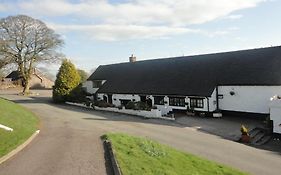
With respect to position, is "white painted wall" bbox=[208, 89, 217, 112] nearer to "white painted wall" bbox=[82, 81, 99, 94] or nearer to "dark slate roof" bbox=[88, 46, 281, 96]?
"dark slate roof" bbox=[88, 46, 281, 96]

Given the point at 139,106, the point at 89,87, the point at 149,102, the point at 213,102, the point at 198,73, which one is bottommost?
the point at 139,106

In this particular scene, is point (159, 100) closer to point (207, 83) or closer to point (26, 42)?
point (207, 83)

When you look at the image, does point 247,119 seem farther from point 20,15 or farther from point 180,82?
point 20,15

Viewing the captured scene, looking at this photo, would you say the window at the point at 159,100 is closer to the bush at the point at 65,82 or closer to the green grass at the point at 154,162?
the bush at the point at 65,82

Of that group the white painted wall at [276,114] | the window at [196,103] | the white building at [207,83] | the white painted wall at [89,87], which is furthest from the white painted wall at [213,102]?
the white painted wall at [89,87]

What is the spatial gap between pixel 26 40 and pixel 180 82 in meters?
30.9

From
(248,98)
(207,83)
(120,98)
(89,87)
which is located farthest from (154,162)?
(89,87)

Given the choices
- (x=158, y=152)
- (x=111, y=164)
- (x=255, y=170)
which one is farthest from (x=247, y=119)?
(x=111, y=164)

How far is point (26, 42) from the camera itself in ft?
179

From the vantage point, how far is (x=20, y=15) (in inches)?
2167

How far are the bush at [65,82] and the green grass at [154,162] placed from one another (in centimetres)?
3023

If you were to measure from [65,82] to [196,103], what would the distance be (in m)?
20.8

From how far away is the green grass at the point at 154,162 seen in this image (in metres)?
11.8

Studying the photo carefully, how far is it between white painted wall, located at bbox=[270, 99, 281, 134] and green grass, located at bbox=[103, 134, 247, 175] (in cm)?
1142
